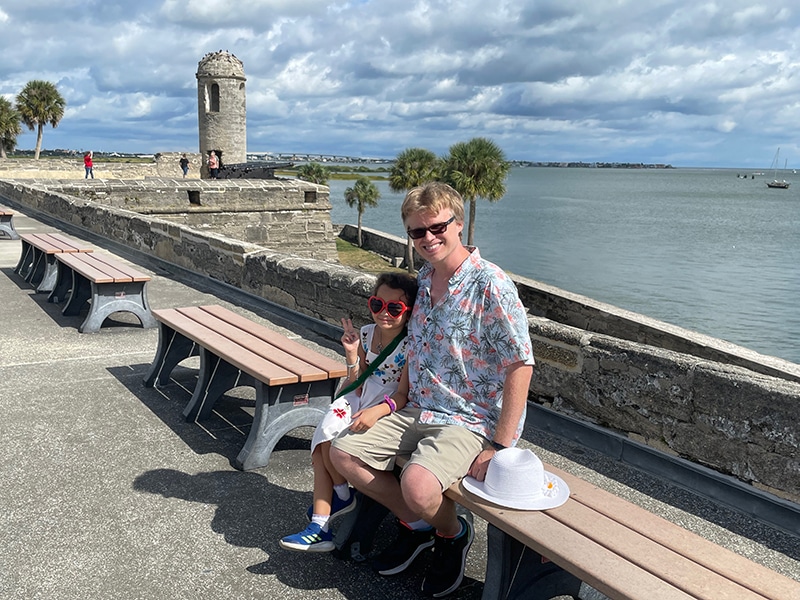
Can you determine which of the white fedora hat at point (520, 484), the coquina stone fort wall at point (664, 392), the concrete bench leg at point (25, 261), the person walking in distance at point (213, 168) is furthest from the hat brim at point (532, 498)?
the person walking in distance at point (213, 168)

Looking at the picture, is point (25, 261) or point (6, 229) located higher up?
point (25, 261)

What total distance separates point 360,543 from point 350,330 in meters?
0.84

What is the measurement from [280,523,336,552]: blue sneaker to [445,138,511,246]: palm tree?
104 feet

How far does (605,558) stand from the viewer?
1981mm

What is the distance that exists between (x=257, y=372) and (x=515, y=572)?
5.35ft

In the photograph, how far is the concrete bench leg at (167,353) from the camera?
15.2 feet

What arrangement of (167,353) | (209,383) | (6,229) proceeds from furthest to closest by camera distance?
(6,229), (167,353), (209,383)

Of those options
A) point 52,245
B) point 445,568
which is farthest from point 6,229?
point 445,568

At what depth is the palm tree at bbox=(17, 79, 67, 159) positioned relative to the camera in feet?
154

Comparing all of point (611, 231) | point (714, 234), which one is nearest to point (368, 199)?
point (611, 231)

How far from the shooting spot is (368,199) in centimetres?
5053

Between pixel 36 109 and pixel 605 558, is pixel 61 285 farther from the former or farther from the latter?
pixel 36 109

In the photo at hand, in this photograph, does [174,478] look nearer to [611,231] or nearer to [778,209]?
[611,231]

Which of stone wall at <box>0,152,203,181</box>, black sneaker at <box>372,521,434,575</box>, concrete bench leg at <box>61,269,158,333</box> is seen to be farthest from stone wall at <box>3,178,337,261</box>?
stone wall at <box>0,152,203,181</box>
